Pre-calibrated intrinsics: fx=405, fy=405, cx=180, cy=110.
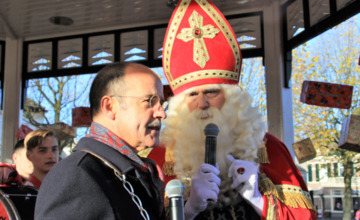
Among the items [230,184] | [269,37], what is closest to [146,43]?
[269,37]

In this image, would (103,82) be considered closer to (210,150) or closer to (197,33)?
(210,150)

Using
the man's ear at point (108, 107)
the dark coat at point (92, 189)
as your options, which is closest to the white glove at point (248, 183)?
the dark coat at point (92, 189)

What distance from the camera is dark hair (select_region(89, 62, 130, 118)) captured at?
1.41 meters

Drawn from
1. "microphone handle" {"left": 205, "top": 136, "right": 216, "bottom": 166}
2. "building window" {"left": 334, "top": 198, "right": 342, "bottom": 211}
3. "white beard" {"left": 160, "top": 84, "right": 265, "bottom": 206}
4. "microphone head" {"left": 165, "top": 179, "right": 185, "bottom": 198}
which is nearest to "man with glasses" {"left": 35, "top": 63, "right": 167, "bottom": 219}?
"microphone head" {"left": 165, "top": 179, "right": 185, "bottom": 198}

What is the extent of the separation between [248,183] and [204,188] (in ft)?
0.76

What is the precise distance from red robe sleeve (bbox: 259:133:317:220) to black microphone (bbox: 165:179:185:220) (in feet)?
3.13

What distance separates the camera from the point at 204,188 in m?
1.89

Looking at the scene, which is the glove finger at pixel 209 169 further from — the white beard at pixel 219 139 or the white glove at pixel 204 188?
the white beard at pixel 219 139

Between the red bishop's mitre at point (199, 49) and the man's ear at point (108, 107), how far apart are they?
1.04 m

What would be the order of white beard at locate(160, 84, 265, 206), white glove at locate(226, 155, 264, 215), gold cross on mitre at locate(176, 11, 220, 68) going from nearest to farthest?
1. white glove at locate(226, 155, 264, 215)
2. white beard at locate(160, 84, 265, 206)
3. gold cross on mitre at locate(176, 11, 220, 68)

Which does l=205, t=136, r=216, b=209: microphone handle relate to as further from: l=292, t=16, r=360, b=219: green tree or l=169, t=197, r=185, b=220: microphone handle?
Answer: l=292, t=16, r=360, b=219: green tree

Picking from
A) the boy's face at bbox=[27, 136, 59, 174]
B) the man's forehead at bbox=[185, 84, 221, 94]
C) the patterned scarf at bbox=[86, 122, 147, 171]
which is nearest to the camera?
the patterned scarf at bbox=[86, 122, 147, 171]

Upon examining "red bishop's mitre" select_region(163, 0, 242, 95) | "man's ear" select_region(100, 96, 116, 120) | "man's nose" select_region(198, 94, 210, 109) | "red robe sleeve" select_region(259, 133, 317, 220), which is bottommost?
"red robe sleeve" select_region(259, 133, 317, 220)

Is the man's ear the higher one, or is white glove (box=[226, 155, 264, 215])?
the man's ear
